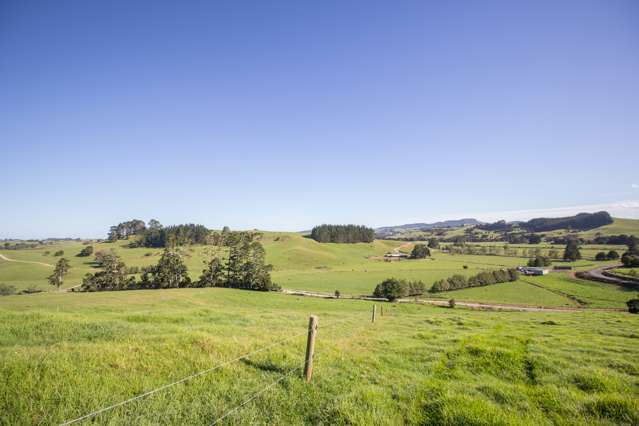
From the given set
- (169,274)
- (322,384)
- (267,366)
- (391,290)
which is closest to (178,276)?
(169,274)

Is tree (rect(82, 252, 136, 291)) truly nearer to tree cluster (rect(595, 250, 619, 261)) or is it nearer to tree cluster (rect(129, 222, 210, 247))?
tree cluster (rect(129, 222, 210, 247))

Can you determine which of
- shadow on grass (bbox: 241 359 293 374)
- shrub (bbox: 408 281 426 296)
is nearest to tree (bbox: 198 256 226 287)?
shrub (bbox: 408 281 426 296)

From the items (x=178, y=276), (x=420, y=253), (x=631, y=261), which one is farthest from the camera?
(x=420, y=253)

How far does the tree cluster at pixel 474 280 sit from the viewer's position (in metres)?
90.6

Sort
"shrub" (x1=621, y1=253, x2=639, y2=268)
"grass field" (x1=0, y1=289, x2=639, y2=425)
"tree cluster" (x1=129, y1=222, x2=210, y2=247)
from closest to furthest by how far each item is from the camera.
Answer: "grass field" (x1=0, y1=289, x2=639, y2=425), "shrub" (x1=621, y1=253, x2=639, y2=268), "tree cluster" (x1=129, y1=222, x2=210, y2=247)

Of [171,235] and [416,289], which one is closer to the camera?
[416,289]

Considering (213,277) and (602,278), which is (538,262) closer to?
(602,278)

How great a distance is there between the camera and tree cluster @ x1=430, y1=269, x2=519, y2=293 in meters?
90.6

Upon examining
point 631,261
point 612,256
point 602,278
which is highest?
point 631,261

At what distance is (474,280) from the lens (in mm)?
97000

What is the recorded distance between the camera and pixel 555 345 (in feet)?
47.7

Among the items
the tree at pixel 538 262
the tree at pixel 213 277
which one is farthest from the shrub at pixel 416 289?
the tree at pixel 538 262

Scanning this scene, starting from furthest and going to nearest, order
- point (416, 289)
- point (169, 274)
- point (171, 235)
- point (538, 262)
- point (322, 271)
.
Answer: point (171, 235) < point (538, 262) < point (322, 271) < point (416, 289) < point (169, 274)

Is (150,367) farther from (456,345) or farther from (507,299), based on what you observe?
(507,299)
